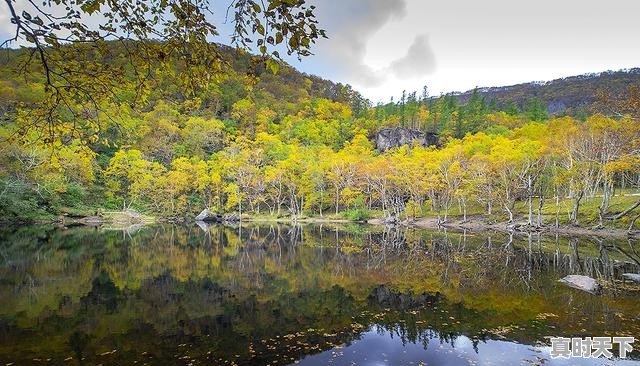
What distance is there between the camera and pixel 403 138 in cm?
10344

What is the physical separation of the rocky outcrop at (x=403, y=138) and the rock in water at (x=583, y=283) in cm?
8423

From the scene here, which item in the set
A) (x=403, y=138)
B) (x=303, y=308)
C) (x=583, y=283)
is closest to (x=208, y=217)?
(x=403, y=138)

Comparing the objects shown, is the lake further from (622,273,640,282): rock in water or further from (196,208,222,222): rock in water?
(196,208,222,222): rock in water

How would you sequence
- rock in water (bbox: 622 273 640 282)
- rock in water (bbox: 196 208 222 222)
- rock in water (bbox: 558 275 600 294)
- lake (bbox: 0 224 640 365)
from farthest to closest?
rock in water (bbox: 196 208 222 222), rock in water (bbox: 622 273 640 282), rock in water (bbox: 558 275 600 294), lake (bbox: 0 224 640 365)

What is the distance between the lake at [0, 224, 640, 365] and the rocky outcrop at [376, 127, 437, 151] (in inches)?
3022

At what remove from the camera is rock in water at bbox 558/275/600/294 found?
17.0 m

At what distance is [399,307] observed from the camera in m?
15.0

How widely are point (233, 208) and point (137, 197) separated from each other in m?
16.9

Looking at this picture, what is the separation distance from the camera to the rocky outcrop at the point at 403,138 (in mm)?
102938

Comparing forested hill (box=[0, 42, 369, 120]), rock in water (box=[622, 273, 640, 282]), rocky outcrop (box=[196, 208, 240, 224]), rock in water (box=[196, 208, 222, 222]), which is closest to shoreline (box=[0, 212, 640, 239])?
rock in water (box=[196, 208, 222, 222])

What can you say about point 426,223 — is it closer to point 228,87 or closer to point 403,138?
point 403,138

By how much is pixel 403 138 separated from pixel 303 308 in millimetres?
92933

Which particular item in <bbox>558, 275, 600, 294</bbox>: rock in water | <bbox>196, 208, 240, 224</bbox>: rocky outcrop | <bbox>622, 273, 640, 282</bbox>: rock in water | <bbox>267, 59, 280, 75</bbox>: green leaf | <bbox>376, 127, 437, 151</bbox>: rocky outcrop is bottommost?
<bbox>196, 208, 240, 224</bbox>: rocky outcrop

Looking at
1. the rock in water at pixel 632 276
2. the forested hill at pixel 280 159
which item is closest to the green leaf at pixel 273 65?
the forested hill at pixel 280 159
